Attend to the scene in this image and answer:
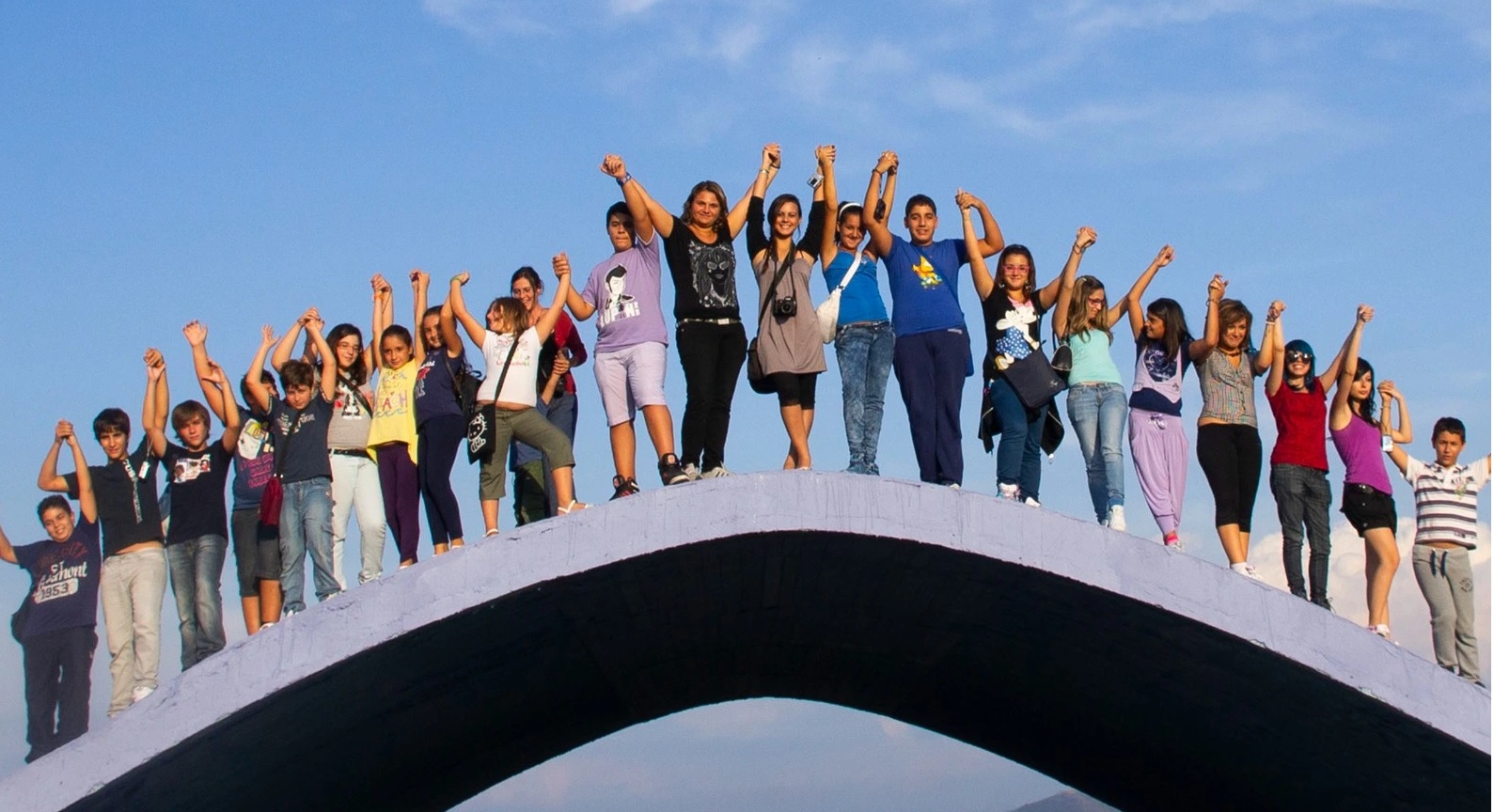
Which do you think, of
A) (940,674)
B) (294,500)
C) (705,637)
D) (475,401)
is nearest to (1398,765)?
(940,674)

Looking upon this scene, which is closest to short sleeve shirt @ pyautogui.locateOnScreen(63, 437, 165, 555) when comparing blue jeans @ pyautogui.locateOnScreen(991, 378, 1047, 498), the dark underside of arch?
the dark underside of arch

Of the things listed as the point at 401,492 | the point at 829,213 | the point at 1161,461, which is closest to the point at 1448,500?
the point at 1161,461

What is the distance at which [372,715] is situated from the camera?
9.52 m

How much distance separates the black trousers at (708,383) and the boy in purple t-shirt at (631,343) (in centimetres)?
14

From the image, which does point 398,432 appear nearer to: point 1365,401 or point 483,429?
point 483,429

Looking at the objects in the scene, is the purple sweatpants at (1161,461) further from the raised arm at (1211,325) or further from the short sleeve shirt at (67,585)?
the short sleeve shirt at (67,585)

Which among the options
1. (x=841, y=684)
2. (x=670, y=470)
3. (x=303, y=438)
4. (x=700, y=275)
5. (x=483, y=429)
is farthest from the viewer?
(x=841, y=684)

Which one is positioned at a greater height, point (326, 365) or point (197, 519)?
point (326, 365)

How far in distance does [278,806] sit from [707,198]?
15.4ft

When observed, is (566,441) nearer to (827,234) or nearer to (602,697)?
(827,234)

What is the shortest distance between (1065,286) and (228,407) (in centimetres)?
501

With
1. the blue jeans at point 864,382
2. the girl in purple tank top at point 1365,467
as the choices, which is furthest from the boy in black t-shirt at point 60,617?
the girl in purple tank top at point 1365,467

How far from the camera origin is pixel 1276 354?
9.73 m

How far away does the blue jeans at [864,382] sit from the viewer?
9.24 meters
